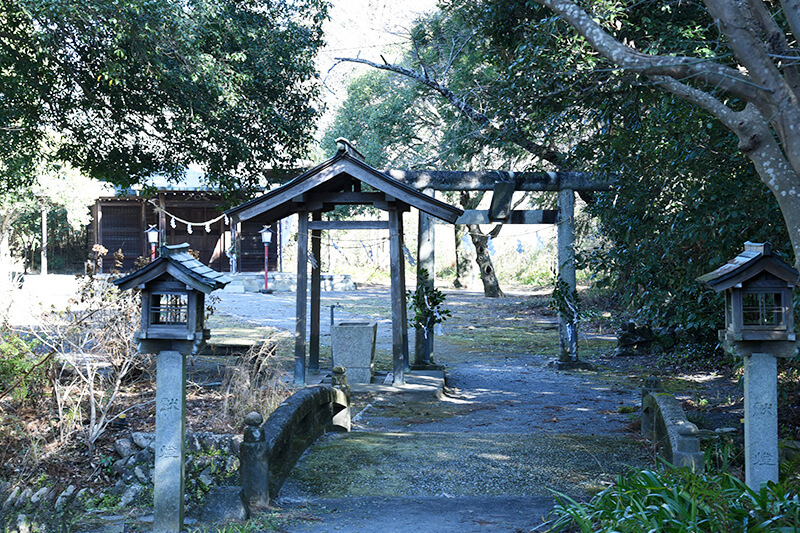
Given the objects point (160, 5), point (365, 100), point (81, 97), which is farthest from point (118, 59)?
point (365, 100)

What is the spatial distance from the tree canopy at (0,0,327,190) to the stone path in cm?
484

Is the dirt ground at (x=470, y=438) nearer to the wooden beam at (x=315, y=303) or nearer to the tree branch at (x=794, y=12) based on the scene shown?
the wooden beam at (x=315, y=303)

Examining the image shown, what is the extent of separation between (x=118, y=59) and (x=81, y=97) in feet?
5.78

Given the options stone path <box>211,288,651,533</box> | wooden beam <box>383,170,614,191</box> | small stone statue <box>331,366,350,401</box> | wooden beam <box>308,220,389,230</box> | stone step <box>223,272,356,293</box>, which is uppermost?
wooden beam <box>383,170,614,191</box>

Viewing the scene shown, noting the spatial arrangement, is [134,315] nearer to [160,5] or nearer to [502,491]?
[160,5]

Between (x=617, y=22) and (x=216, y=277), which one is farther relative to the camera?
(x=617, y=22)

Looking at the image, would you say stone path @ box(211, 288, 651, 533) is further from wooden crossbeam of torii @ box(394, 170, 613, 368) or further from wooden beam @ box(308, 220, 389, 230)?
wooden beam @ box(308, 220, 389, 230)

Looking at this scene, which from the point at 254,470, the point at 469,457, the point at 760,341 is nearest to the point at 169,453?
the point at 254,470

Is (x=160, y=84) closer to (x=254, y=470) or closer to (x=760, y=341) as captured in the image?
(x=254, y=470)

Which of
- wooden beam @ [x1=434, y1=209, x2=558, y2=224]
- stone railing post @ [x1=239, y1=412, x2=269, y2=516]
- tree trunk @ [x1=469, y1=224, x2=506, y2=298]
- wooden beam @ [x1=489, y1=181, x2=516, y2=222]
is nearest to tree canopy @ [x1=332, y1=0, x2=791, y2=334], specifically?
wooden beam @ [x1=489, y1=181, x2=516, y2=222]

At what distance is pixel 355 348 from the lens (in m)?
10.8

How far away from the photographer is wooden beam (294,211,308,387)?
1047 cm

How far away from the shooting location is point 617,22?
8.16 meters

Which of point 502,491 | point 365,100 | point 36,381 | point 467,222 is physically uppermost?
point 365,100
